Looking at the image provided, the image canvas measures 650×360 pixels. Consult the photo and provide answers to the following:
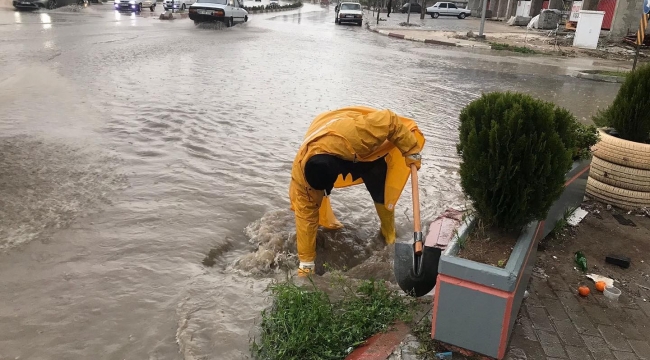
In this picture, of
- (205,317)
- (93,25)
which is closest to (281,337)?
(205,317)

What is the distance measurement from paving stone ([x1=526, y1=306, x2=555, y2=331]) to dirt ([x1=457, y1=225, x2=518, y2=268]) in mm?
500

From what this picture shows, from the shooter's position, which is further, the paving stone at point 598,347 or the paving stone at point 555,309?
the paving stone at point 555,309

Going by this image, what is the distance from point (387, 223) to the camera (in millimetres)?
4598

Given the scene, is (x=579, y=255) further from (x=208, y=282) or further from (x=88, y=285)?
(x=88, y=285)

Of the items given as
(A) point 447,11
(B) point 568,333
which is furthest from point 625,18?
(B) point 568,333

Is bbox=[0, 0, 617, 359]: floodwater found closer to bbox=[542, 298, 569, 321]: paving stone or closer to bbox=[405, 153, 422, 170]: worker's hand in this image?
bbox=[405, 153, 422, 170]: worker's hand

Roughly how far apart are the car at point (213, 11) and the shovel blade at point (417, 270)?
71.8 ft

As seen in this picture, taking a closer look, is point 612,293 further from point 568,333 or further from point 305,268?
point 305,268

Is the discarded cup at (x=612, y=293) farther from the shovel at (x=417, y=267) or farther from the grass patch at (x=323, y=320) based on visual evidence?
the grass patch at (x=323, y=320)

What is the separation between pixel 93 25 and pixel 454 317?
2075 centimetres

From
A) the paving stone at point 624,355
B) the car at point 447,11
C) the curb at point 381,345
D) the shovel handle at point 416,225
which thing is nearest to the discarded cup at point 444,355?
the curb at point 381,345

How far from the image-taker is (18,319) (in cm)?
335

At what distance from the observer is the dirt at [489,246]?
2684mm

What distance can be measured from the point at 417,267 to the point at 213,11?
22.1 metres
